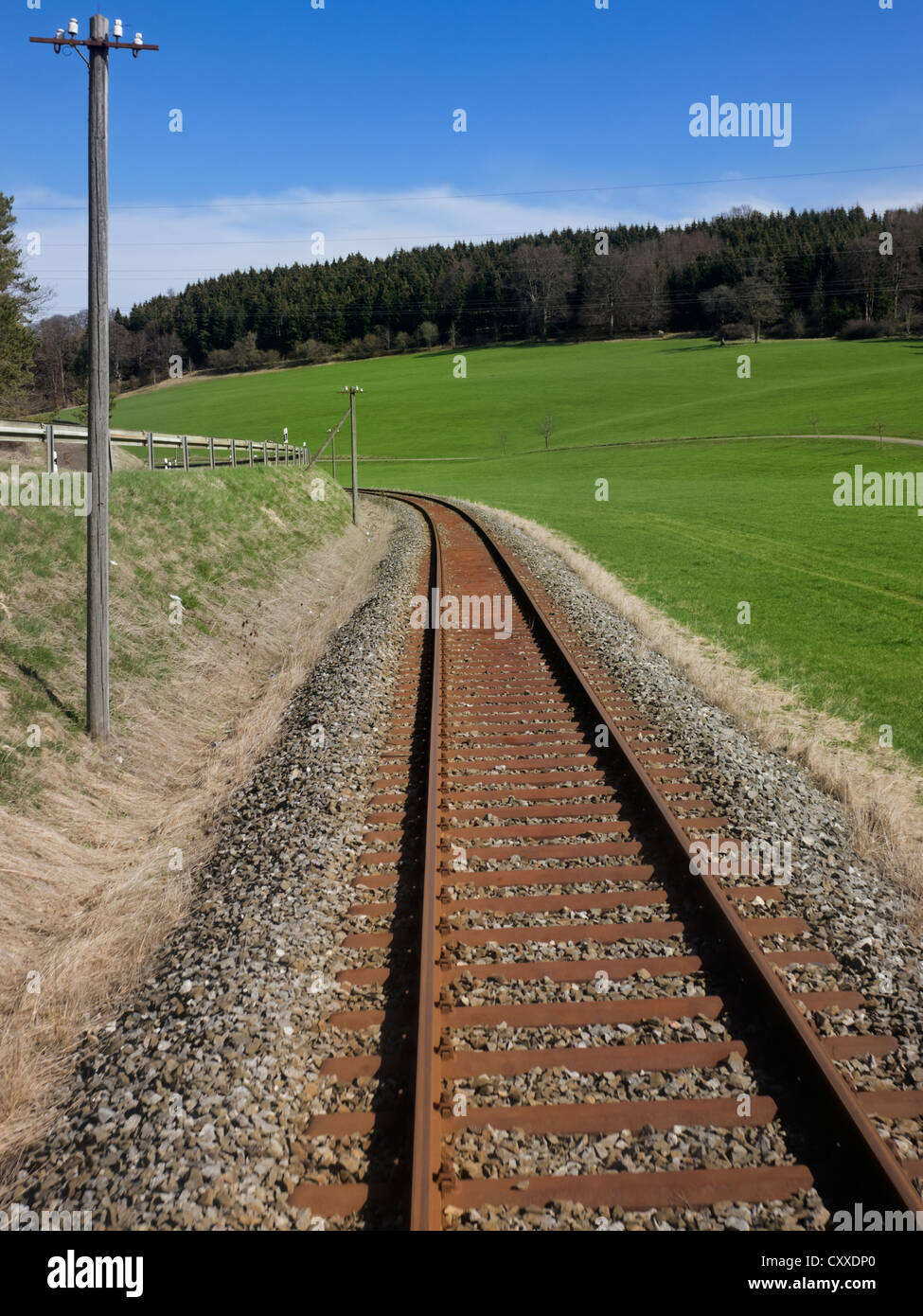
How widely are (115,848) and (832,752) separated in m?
7.52

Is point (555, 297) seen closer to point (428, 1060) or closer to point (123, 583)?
point (123, 583)

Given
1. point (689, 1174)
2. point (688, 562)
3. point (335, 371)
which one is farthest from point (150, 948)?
point (335, 371)

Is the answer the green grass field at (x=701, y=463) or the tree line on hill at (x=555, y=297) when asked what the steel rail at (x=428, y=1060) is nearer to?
the green grass field at (x=701, y=463)

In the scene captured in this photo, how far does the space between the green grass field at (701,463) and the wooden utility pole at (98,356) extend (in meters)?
9.02

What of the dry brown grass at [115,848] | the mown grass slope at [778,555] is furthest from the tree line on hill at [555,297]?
the dry brown grass at [115,848]

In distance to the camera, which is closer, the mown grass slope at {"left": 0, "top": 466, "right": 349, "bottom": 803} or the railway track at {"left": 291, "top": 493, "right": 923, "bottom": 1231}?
the railway track at {"left": 291, "top": 493, "right": 923, "bottom": 1231}

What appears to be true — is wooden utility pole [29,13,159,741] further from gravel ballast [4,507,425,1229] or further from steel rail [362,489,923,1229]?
steel rail [362,489,923,1229]

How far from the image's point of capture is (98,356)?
8.66 metres

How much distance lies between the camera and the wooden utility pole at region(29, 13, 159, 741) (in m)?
8.04

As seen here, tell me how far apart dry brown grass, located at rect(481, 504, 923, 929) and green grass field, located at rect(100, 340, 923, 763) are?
1.64 ft

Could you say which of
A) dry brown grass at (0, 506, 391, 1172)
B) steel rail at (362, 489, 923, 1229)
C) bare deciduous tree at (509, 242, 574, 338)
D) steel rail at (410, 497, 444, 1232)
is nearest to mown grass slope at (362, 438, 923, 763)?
steel rail at (362, 489, 923, 1229)

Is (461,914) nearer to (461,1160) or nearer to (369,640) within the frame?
(461,1160)

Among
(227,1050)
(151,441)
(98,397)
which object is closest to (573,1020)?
(227,1050)

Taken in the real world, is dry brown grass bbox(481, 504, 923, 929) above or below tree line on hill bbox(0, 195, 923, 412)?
below
